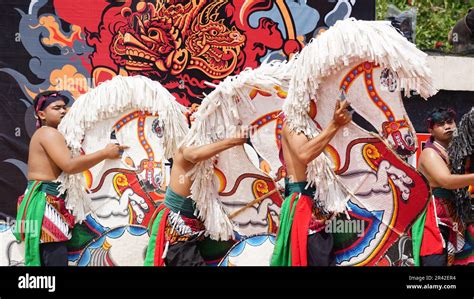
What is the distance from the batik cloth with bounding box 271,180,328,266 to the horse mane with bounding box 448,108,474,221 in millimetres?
900

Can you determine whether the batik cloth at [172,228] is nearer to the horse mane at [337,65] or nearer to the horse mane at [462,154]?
the horse mane at [337,65]

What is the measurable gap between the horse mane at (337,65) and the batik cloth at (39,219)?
4.74ft

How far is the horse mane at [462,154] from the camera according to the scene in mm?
4930

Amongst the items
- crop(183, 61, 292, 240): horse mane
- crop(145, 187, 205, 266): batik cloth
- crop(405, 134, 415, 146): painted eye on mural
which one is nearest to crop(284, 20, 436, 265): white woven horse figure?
crop(405, 134, 415, 146): painted eye on mural

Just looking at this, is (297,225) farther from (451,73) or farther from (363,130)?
(451,73)

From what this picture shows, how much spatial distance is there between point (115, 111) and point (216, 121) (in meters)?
0.70

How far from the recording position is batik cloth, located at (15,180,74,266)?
492 centimetres

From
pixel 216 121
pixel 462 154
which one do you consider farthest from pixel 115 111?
pixel 462 154

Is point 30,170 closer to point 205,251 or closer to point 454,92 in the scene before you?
point 205,251

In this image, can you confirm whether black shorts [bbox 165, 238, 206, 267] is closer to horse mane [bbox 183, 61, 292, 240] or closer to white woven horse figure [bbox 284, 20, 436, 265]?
horse mane [bbox 183, 61, 292, 240]

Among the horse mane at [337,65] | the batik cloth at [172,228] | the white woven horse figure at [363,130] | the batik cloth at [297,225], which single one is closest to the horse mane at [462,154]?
the white woven horse figure at [363,130]

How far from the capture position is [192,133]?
16.0 feet
